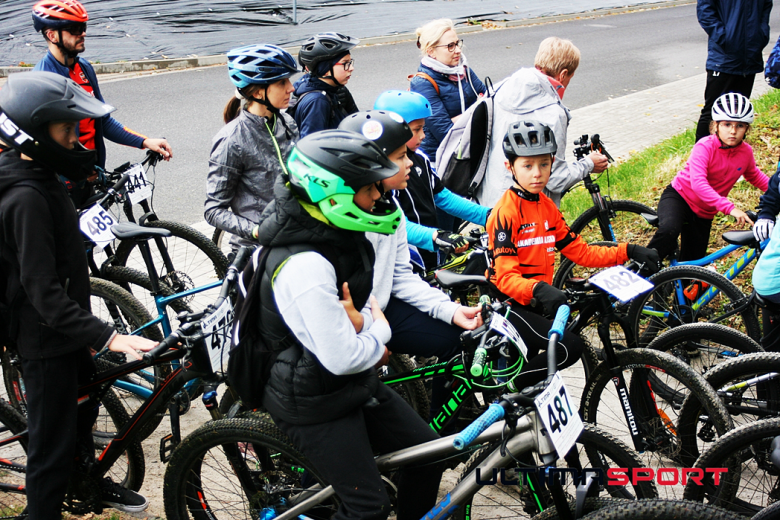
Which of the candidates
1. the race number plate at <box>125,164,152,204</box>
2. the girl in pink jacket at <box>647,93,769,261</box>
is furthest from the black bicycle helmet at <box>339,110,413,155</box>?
the girl in pink jacket at <box>647,93,769,261</box>

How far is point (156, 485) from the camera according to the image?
3.84 metres

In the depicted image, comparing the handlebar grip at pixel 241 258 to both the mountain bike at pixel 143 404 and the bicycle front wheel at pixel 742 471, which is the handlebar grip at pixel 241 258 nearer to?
the mountain bike at pixel 143 404

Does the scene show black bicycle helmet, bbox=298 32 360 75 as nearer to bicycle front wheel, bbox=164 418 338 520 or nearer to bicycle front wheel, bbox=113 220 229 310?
bicycle front wheel, bbox=113 220 229 310

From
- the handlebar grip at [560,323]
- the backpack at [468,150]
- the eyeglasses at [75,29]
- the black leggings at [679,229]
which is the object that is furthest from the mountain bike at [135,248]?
the black leggings at [679,229]

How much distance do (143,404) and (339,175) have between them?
63.3 inches

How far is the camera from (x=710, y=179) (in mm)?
5074

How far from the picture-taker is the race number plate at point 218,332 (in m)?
3.00

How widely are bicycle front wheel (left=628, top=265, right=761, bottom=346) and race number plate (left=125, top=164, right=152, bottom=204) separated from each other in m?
3.44

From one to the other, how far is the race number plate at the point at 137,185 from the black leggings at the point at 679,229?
3.58m

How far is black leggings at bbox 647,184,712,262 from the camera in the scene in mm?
4992

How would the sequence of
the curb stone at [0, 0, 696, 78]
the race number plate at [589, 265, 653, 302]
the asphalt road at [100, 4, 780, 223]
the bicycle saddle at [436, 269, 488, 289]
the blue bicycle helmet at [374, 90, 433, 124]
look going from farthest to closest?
1. the curb stone at [0, 0, 696, 78]
2. the asphalt road at [100, 4, 780, 223]
3. the blue bicycle helmet at [374, 90, 433, 124]
4. the bicycle saddle at [436, 269, 488, 289]
5. the race number plate at [589, 265, 653, 302]

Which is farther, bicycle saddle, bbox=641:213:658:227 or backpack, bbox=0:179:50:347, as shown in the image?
bicycle saddle, bbox=641:213:658:227

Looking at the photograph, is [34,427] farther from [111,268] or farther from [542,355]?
[542,355]

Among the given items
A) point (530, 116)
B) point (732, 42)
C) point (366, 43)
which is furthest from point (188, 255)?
point (366, 43)
